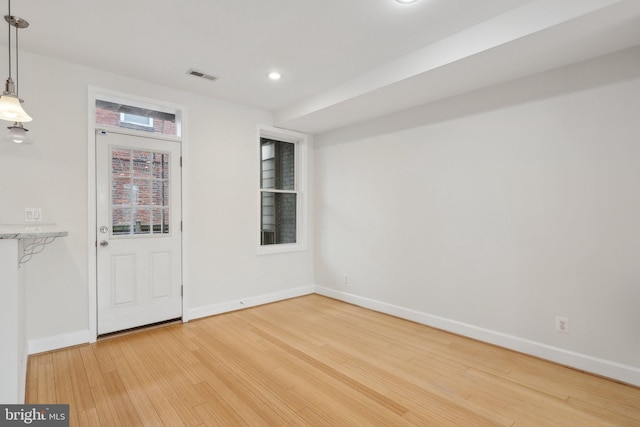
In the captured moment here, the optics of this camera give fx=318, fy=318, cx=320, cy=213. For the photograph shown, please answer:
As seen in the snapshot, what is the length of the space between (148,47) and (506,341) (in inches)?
167

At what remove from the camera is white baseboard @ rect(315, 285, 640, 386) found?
2.45 m

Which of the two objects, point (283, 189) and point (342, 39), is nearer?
point (342, 39)

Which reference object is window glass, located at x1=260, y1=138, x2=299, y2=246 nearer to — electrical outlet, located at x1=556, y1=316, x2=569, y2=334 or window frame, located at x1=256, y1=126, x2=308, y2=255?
Answer: window frame, located at x1=256, y1=126, x2=308, y2=255

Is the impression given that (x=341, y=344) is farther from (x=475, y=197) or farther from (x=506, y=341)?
(x=475, y=197)

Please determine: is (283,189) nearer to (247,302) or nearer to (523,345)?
(247,302)

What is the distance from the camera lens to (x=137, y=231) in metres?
3.46

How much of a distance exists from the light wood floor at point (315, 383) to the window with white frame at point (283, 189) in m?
1.85

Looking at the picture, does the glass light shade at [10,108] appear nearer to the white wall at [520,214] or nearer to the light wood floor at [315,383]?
the light wood floor at [315,383]

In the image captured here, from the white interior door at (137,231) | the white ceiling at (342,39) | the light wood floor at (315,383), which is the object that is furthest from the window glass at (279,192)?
the light wood floor at (315,383)

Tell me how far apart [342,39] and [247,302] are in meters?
3.34

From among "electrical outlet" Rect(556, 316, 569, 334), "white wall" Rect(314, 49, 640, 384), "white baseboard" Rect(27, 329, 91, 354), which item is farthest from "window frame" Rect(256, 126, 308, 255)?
"electrical outlet" Rect(556, 316, 569, 334)

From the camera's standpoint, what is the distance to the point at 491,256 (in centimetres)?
315

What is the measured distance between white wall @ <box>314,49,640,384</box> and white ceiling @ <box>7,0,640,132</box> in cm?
29

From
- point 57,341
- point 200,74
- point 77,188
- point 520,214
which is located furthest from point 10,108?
point 520,214
